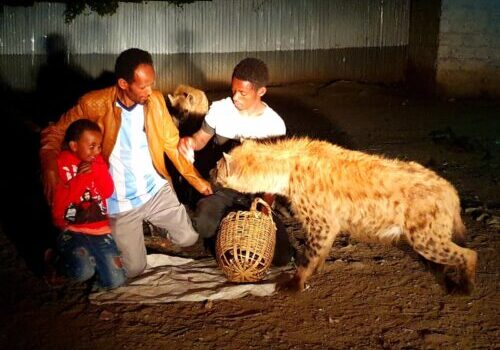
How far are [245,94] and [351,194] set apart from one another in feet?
3.19

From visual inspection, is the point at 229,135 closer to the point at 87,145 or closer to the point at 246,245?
the point at 246,245

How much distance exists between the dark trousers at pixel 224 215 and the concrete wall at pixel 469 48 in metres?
7.06

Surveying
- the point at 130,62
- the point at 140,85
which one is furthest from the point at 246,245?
the point at 130,62

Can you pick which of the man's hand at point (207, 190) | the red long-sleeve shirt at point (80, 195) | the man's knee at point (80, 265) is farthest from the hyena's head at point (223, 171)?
the man's knee at point (80, 265)

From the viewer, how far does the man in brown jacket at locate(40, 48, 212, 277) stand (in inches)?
128

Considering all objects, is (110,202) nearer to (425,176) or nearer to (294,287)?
(294,287)

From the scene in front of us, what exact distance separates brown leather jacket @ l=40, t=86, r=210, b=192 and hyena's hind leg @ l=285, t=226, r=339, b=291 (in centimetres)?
113

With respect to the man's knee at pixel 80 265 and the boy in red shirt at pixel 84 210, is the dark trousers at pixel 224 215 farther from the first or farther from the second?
the man's knee at pixel 80 265

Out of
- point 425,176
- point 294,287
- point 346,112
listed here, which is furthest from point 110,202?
point 346,112

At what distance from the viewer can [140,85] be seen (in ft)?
10.7

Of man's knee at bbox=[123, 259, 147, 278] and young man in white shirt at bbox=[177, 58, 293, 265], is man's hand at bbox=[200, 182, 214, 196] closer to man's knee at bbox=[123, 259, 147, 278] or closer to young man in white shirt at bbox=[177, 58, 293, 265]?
young man in white shirt at bbox=[177, 58, 293, 265]

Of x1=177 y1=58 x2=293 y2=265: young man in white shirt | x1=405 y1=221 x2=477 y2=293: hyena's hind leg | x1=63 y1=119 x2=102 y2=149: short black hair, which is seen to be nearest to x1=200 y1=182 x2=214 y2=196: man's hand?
x1=177 y1=58 x2=293 y2=265: young man in white shirt

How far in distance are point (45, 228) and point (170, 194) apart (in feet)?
4.36

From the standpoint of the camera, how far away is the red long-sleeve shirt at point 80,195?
323 cm
